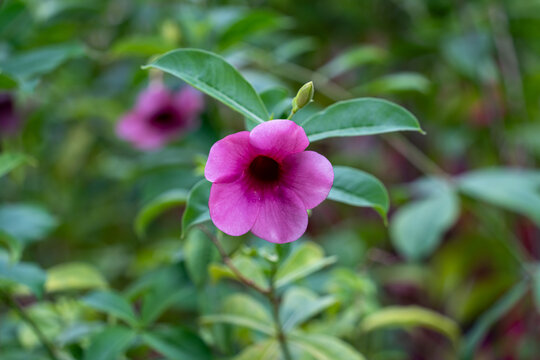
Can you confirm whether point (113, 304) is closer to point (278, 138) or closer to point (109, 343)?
point (109, 343)

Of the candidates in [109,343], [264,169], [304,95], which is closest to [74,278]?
[109,343]

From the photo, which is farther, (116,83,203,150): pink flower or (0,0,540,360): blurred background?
(116,83,203,150): pink flower

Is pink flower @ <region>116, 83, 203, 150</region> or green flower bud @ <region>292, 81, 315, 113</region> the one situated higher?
green flower bud @ <region>292, 81, 315, 113</region>

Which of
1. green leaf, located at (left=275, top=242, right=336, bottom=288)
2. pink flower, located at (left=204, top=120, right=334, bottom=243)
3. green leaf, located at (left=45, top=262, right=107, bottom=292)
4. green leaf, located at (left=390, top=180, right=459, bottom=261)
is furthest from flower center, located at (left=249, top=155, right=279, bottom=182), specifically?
green leaf, located at (left=390, top=180, right=459, bottom=261)

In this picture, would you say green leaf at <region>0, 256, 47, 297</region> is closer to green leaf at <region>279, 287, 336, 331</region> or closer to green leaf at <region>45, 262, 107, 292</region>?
green leaf at <region>45, 262, 107, 292</region>

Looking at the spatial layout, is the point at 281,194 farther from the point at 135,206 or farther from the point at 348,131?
the point at 135,206

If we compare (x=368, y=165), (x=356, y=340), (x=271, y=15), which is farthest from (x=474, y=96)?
(x=356, y=340)

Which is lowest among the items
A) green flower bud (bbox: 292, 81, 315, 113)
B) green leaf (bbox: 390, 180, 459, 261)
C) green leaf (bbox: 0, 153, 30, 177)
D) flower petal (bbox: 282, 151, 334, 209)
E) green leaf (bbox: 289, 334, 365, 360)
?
green leaf (bbox: 390, 180, 459, 261)
